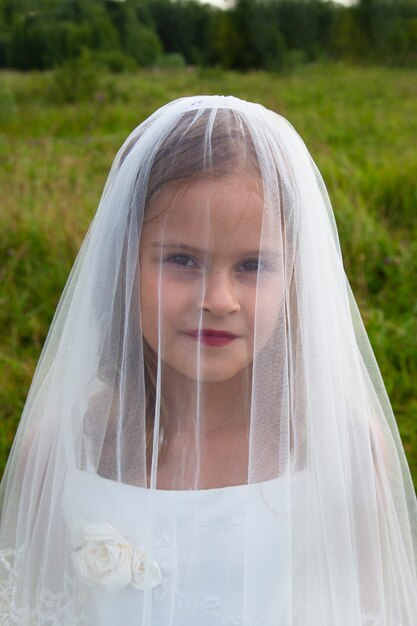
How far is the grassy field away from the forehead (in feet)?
4.91

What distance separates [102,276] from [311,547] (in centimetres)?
66

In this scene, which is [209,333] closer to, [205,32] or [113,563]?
[113,563]

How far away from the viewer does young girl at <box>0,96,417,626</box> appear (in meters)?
1.45

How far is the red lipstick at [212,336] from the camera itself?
146 centimetres

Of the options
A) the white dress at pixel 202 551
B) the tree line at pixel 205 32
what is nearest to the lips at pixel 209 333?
the white dress at pixel 202 551

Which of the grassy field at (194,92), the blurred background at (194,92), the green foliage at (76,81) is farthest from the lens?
the green foliage at (76,81)

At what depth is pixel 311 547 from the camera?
1473 mm

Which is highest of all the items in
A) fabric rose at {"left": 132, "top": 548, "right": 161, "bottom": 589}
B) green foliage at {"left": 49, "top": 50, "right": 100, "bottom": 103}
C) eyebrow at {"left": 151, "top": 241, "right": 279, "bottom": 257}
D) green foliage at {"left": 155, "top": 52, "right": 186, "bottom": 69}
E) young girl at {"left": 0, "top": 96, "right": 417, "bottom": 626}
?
green foliage at {"left": 49, "top": 50, "right": 100, "bottom": 103}

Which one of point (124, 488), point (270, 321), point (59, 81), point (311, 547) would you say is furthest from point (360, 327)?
point (59, 81)

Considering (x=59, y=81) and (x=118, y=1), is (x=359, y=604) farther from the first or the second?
(x=59, y=81)

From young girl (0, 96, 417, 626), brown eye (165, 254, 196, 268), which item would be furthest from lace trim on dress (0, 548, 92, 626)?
brown eye (165, 254, 196, 268)

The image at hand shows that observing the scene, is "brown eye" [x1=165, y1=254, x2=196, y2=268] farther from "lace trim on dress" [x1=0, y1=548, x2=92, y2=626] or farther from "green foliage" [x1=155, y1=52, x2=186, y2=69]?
"green foliage" [x1=155, y1=52, x2=186, y2=69]

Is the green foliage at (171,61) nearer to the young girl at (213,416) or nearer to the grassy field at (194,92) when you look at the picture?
the grassy field at (194,92)

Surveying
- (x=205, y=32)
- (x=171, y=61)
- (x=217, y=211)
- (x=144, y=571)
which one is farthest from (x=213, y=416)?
(x=171, y=61)
